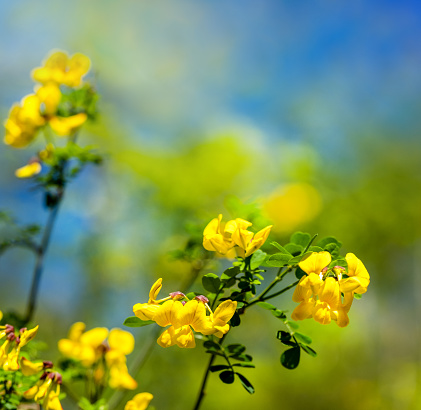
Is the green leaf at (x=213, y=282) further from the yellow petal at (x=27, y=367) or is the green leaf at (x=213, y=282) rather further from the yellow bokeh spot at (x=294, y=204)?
the yellow bokeh spot at (x=294, y=204)

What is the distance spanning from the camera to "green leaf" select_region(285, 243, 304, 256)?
1.93 ft

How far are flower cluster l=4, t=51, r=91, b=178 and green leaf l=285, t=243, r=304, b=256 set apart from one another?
0.61 meters

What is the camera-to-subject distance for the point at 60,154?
3.22 ft

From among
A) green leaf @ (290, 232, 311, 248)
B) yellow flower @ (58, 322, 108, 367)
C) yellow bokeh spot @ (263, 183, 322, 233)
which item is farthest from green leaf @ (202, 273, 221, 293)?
yellow bokeh spot @ (263, 183, 322, 233)

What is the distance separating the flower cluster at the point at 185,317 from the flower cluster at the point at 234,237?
8cm

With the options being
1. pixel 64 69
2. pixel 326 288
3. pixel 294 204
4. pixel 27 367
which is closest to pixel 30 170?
pixel 64 69

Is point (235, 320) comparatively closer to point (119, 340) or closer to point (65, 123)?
point (119, 340)

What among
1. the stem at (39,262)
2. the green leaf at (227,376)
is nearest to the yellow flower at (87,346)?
the stem at (39,262)

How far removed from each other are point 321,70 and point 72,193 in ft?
11.1

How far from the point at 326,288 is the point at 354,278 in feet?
0.11

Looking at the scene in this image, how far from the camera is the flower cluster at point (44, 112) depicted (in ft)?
3.23

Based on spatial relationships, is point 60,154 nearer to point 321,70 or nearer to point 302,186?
point 302,186

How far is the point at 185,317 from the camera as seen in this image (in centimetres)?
52

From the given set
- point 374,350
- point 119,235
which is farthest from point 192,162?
point 374,350
